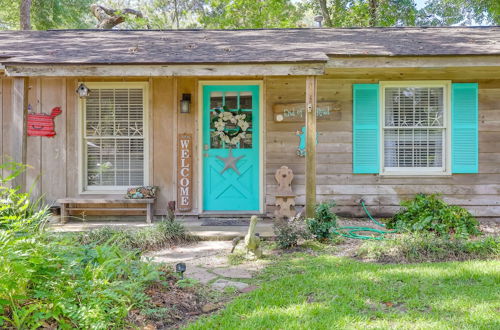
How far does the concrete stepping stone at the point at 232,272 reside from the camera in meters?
3.82

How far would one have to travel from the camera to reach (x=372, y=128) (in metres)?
6.64

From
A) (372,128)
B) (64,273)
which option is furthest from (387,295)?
(372,128)

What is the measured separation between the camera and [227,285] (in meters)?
3.50

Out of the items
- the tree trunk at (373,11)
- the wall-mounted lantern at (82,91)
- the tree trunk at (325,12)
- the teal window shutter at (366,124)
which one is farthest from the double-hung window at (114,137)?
the tree trunk at (325,12)

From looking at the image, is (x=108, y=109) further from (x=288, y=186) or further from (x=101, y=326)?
(x=101, y=326)

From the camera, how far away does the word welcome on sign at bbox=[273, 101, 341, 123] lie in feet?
21.8

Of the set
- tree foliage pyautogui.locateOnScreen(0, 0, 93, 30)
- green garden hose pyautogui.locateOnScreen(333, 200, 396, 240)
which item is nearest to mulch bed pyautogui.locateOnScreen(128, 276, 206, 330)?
green garden hose pyautogui.locateOnScreen(333, 200, 396, 240)

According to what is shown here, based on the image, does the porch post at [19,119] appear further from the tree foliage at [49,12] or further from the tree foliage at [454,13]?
the tree foliage at [454,13]

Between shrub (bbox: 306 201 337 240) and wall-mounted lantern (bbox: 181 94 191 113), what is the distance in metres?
2.79

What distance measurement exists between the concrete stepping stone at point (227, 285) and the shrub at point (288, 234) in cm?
127

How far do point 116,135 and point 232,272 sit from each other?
150 inches

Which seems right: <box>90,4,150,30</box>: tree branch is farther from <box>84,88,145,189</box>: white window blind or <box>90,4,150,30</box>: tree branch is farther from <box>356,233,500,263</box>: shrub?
<box>356,233,500,263</box>: shrub

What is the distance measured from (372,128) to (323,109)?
2.75 feet

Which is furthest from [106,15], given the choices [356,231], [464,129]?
[356,231]
